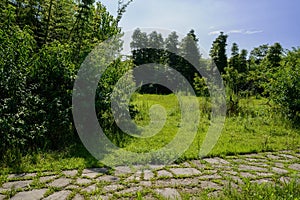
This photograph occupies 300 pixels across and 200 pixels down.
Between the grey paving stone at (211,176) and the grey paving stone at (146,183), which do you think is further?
the grey paving stone at (211,176)

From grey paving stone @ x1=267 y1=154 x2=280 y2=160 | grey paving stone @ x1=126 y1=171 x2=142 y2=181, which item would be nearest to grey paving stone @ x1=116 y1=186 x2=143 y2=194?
grey paving stone @ x1=126 y1=171 x2=142 y2=181

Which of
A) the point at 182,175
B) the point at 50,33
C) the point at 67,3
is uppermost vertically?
the point at 67,3

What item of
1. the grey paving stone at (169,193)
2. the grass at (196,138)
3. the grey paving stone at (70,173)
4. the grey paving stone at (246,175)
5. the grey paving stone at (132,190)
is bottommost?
the grey paving stone at (169,193)

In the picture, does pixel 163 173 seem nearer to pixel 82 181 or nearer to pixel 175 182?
pixel 175 182

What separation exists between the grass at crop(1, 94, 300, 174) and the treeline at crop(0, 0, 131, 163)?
14.2 inches

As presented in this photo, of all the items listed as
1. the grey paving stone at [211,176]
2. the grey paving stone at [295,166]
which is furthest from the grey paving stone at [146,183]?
the grey paving stone at [295,166]

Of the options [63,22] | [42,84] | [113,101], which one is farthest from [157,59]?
[42,84]

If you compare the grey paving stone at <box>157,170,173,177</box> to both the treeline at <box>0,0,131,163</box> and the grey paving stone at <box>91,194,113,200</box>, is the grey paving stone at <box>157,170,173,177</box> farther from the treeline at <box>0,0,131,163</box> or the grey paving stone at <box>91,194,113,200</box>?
the treeline at <box>0,0,131,163</box>

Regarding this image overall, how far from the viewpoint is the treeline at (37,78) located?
3639 millimetres

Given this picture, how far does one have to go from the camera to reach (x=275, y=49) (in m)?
15.1

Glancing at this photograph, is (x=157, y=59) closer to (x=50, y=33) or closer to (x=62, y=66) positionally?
(x=50, y=33)

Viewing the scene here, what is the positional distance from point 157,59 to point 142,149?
8.86m

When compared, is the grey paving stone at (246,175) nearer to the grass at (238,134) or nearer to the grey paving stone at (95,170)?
the grass at (238,134)

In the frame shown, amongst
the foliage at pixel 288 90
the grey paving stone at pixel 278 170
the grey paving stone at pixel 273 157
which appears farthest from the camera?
the foliage at pixel 288 90
